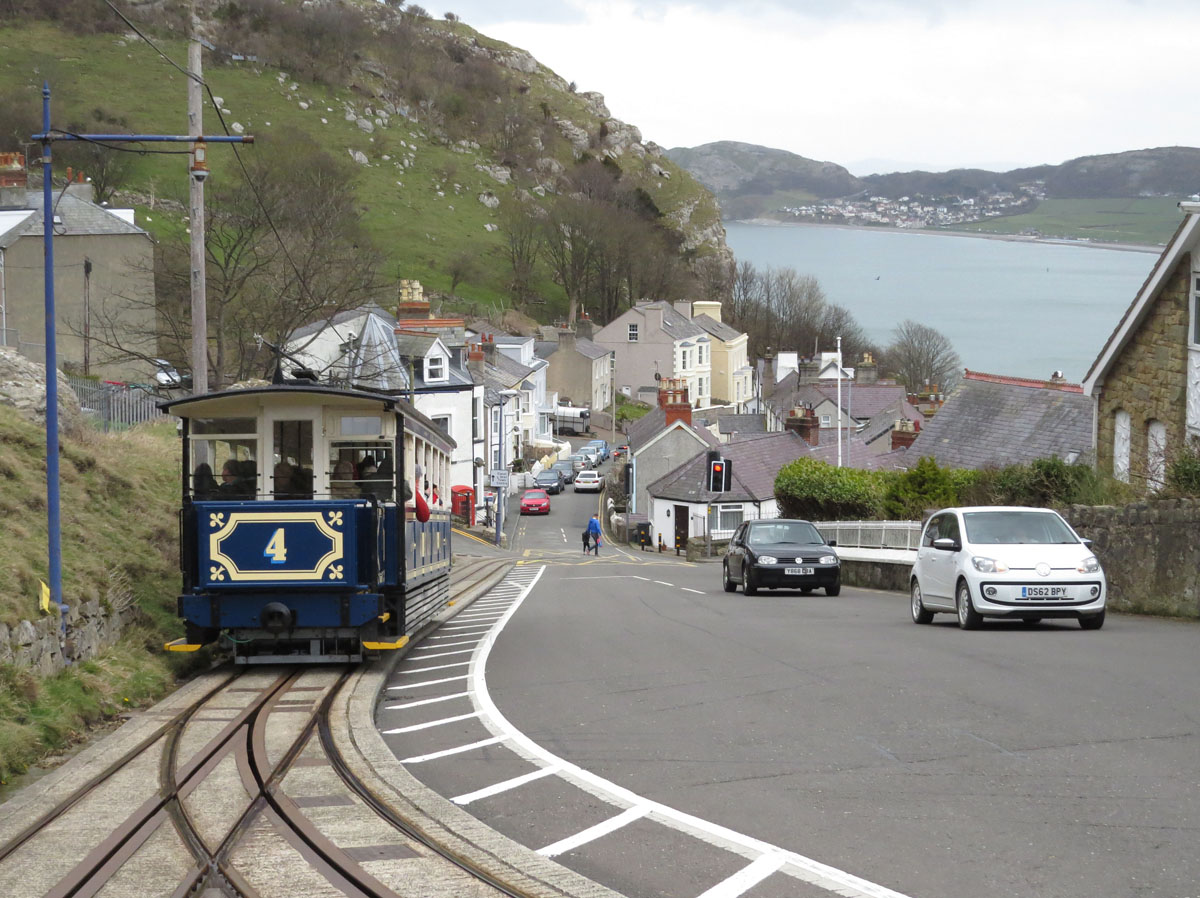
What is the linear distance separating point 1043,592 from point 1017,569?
15.1 inches

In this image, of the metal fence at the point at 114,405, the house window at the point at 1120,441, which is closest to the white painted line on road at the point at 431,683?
the metal fence at the point at 114,405

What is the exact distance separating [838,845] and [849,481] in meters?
30.2

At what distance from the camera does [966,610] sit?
1551 cm

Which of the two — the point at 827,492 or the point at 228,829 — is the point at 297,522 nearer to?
the point at 228,829

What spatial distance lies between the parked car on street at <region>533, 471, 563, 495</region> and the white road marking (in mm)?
69978

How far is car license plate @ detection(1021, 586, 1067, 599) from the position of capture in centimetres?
1479

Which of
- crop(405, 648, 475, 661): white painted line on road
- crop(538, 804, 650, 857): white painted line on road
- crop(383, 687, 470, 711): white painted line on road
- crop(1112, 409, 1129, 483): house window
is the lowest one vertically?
crop(405, 648, 475, 661): white painted line on road

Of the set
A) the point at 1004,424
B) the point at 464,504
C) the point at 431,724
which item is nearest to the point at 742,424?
the point at 464,504

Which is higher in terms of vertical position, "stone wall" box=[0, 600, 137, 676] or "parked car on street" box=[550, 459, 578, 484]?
"stone wall" box=[0, 600, 137, 676]

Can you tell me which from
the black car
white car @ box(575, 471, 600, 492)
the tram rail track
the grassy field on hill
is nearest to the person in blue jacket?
the grassy field on hill

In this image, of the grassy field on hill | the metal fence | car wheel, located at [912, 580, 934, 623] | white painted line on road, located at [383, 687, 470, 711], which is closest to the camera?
white painted line on road, located at [383, 687, 470, 711]

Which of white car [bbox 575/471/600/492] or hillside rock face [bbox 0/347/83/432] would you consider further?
white car [bbox 575/471/600/492]

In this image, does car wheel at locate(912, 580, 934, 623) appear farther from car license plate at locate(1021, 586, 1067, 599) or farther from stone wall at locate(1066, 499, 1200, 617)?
stone wall at locate(1066, 499, 1200, 617)

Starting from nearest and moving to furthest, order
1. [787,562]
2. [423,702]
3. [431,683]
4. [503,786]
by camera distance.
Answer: [503,786]
[423,702]
[431,683]
[787,562]
